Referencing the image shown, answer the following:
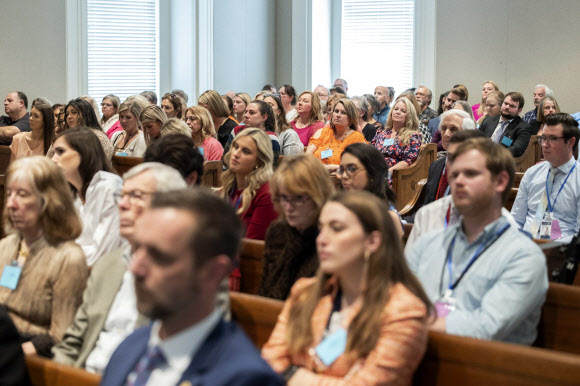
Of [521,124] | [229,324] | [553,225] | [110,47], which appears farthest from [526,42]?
[229,324]

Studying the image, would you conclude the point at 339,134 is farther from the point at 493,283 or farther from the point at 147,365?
the point at 147,365

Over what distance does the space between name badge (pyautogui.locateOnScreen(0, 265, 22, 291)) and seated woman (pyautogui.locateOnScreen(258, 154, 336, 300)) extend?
3.15 feet

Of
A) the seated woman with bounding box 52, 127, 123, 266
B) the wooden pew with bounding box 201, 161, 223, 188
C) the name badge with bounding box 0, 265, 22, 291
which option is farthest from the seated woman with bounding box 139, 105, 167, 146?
the name badge with bounding box 0, 265, 22, 291

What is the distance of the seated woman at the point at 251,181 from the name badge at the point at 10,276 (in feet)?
5.06

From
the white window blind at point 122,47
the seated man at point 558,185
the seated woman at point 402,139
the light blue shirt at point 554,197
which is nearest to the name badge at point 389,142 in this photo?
the seated woman at point 402,139

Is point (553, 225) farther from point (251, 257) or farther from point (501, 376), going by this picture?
point (501, 376)

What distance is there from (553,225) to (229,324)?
3453 millimetres

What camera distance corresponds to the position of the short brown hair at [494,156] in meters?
2.73

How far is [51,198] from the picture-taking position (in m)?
2.80

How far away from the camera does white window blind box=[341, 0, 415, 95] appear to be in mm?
12836

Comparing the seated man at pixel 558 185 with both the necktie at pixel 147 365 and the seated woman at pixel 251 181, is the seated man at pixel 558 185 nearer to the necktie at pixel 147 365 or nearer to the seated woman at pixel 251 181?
the seated woman at pixel 251 181

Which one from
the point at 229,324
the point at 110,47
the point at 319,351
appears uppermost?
the point at 110,47

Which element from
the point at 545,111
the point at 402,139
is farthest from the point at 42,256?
the point at 545,111

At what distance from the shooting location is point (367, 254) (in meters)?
2.11
